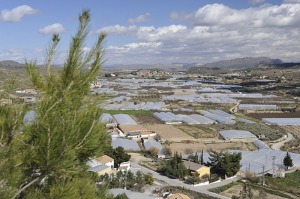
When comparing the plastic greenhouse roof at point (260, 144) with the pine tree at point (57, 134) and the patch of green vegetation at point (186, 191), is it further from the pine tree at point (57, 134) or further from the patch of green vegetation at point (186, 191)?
the pine tree at point (57, 134)

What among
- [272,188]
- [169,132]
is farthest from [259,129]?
[272,188]

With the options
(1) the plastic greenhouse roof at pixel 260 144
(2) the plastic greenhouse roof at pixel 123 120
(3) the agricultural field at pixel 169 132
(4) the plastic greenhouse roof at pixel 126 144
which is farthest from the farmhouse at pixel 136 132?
(1) the plastic greenhouse roof at pixel 260 144

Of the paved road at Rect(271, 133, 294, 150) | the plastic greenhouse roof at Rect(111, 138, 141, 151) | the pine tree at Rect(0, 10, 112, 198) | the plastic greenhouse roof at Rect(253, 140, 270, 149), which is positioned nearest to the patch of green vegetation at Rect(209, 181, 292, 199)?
the plastic greenhouse roof at Rect(111, 138, 141, 151)

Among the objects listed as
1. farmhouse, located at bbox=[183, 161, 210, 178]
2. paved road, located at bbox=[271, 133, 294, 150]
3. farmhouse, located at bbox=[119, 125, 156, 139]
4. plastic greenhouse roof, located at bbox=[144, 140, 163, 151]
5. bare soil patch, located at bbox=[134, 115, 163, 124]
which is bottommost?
paved road, located at bbox=[271, 133, 294, 150]

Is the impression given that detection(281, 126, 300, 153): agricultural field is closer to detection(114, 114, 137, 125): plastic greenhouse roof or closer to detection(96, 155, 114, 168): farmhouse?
detection(96, 155, 114, 168): farmhouse

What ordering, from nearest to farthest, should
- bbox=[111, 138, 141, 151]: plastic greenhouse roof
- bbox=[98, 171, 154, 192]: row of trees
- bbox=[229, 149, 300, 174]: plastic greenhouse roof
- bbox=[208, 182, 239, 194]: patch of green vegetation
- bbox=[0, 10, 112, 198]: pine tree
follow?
bbox=[0, 10, 112, 198]: pine tree < bbox=[98, 171, 154, 192]: row of trees < bbox=[208, 182, 239, 194]: patch of green vegetation < bbox=[229, 149, 300, 174]: plastic greenhouse roof < bbox=[111, 138, 141, 151]: plastic greenhouse roof

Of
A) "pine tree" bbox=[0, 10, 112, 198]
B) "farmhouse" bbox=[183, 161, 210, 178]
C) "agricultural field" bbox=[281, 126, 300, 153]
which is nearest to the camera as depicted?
"pine tree" bbox=[0, 10, 112, 198]

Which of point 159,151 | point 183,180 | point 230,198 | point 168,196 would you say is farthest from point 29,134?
point 159,151

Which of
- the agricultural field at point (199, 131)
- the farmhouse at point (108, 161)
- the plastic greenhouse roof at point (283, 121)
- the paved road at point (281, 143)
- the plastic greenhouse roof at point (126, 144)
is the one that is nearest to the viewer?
the farmhouse at point (108, 161)
